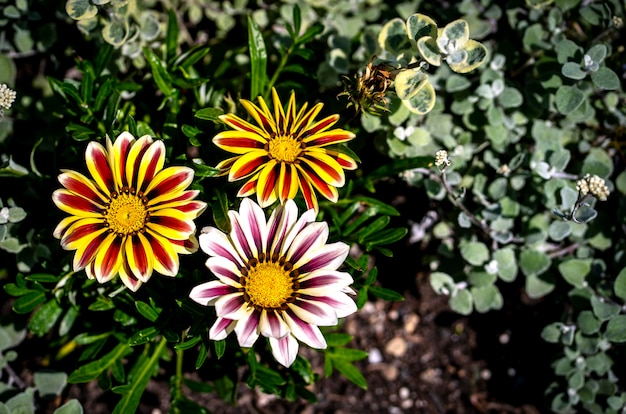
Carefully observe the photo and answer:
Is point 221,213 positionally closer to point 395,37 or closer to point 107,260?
point 107,260

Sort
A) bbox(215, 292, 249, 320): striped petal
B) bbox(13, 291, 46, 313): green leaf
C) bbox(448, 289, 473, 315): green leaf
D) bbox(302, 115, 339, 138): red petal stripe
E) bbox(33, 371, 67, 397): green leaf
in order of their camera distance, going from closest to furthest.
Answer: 1. bbox(215, 292, 249, 320): striped petal
2. bbox(302, 115, 339, 138): red petal stripe
3. bbox(13, 291, 46, 313): green leaf
4. bbox(33, 371, 67, 397): green leaf
5. bbox(448, 289, 473, 315): green leaf

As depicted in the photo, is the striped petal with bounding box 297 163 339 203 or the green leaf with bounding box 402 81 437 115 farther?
the green leaf with bounding box 402 81 437 115

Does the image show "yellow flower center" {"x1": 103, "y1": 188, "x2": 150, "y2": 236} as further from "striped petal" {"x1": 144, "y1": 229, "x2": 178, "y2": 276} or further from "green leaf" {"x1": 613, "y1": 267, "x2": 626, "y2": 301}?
"green leaf" {"x1": 613, "y1": 267, "x2": 626, "y2": 301}

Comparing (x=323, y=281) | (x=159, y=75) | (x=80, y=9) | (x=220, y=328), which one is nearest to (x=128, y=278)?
(x=220, y=328)

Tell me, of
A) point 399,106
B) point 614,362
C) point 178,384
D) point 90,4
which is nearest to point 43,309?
point 178,384

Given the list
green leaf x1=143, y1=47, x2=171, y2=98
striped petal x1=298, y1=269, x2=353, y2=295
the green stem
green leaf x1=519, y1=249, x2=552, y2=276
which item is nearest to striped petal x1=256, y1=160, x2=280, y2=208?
striped petal x1=298, y1=269, x2=353, y2=295

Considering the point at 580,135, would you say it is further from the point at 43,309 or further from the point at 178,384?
the point at 43,309

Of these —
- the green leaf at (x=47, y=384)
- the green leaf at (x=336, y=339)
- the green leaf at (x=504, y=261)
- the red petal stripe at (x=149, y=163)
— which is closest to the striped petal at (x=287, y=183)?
the red petal stripe at (x=149, y=163)

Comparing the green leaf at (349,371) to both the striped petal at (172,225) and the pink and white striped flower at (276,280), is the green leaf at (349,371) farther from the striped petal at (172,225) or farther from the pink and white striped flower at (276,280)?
the striped petal at (172,225)
